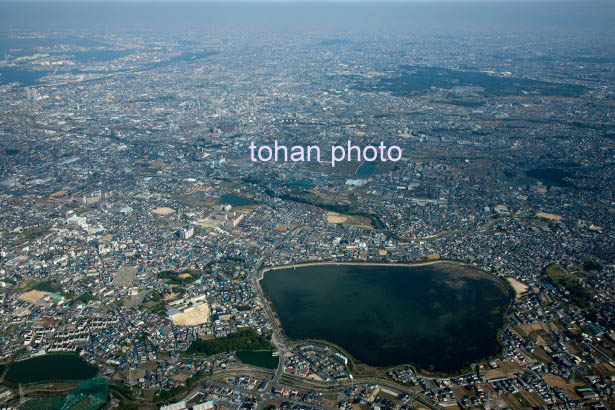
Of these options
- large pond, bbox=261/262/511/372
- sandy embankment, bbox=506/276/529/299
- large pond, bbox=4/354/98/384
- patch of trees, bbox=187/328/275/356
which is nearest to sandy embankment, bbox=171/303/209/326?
patch of trees, bbox=187/328/275/356

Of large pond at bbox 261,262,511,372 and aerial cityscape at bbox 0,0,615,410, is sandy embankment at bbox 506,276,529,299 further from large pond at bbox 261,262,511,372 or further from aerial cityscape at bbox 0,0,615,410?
large pond at bbox 261,262,511,372

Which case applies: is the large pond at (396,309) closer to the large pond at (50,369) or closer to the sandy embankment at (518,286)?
the sandy embankment at (518,286)

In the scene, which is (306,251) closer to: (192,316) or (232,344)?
(192,316)

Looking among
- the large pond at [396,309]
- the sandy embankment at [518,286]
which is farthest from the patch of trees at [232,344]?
the sandy embankment at [518,286]

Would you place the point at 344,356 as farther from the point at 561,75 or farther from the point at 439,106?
the point at 561,75

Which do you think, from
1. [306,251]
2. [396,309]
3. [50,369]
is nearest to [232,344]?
[50,369]
